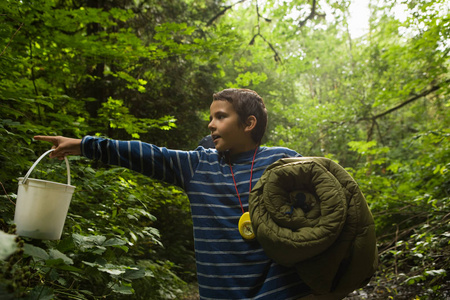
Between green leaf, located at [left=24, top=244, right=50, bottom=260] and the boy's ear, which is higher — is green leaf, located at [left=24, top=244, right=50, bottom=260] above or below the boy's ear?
below

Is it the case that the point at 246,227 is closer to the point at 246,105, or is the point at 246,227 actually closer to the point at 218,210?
the point at 218,210

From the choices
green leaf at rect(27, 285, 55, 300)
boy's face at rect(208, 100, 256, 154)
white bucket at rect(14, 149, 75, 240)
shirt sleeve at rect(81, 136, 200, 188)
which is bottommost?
green leaf at rect(27, 285, 55, 300)

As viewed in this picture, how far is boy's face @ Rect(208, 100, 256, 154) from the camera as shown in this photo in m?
1.87

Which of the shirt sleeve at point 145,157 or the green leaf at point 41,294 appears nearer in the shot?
the green leaf at point 41,294

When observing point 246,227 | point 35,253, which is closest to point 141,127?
point 246,227

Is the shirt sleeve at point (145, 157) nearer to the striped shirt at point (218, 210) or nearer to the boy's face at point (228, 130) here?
the striped shirt at point (218, 210)

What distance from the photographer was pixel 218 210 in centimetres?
170

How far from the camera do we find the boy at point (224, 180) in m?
1.54

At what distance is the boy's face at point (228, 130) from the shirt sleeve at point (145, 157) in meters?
0.16

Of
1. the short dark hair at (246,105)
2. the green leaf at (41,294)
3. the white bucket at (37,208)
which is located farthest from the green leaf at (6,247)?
the short dark hair at (246,105)

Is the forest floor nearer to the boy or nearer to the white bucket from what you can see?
the boy

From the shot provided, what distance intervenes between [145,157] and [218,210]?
46cm

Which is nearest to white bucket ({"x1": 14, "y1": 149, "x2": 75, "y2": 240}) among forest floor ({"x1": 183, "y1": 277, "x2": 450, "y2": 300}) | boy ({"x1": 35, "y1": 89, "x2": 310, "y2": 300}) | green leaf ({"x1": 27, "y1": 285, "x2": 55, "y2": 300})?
boy ({"x1": 35, "y1": 89, "x2": 310, "y2": 300})

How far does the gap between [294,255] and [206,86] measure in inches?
260
